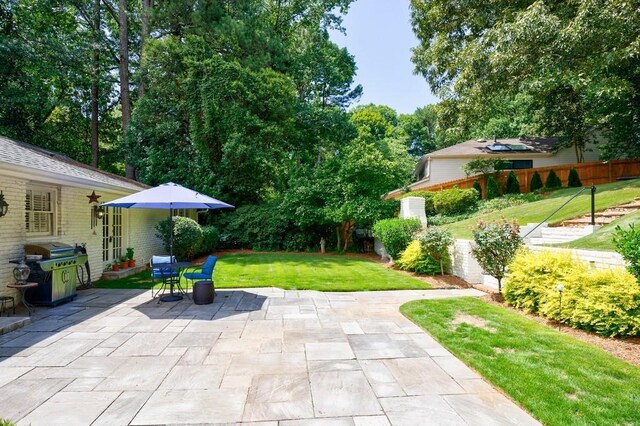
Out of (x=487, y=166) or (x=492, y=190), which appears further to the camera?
(x=487, y=166)

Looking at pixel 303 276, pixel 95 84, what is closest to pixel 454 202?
pixel 303 276

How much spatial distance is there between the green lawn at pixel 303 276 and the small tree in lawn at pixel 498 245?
5.93ft

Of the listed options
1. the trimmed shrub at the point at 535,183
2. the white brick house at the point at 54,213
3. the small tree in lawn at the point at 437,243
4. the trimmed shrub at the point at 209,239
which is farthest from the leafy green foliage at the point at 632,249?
the trimmed shrub at the point at 535,183

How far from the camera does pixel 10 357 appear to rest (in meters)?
4.29

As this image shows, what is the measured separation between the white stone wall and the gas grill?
37 cm

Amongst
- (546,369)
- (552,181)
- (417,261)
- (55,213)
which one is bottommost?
(546,369)

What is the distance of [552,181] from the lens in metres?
18.9

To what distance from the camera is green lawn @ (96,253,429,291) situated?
8.81 metres

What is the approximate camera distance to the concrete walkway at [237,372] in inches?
121

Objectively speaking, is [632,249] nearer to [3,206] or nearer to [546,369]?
[546,369]

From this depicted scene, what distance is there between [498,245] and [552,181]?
14954mm

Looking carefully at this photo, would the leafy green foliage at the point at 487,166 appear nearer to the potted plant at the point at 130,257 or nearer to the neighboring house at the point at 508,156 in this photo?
the neighboring house at the point at 508,156

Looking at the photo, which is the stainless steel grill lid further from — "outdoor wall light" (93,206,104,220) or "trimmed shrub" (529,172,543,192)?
"trimmed shrub" (529,172,543,192)

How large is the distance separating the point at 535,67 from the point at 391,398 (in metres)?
15.2
